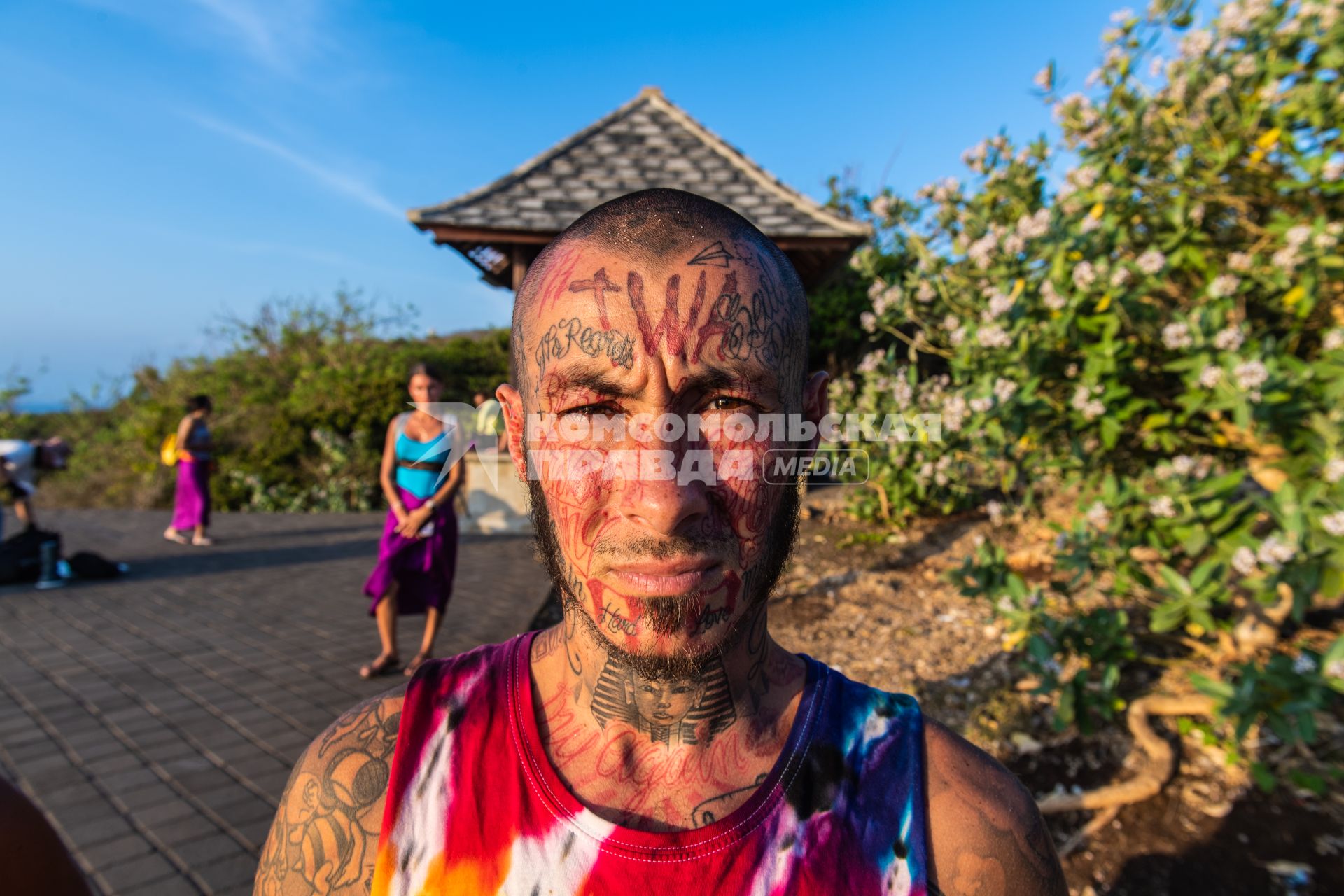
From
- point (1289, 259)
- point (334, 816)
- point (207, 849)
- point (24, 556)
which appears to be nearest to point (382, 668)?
point (207, 849)

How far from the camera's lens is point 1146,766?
3344 mm

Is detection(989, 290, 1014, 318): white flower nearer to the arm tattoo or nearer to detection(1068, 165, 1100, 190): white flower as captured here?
detection(1068, 165, 1100, 190): white flower

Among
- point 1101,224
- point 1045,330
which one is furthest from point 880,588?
point 1101,224

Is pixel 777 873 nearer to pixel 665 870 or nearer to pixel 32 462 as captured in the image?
pixel 665 870

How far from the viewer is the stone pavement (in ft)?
10.3

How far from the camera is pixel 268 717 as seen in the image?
13.8 ft

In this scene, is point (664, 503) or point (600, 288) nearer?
point (664, 503)

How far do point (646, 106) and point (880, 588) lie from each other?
5198 mm

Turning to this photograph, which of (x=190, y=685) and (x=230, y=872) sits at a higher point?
(x=230, y=872)

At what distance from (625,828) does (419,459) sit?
3936 millimetres

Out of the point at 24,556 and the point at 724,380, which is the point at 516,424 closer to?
the point at 724,380

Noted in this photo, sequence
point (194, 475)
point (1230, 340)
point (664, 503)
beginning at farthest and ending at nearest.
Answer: point (194, 475) → point (1230, 340) → point (664, 503)

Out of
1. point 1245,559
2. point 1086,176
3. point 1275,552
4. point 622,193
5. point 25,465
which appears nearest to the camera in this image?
point 1275,552

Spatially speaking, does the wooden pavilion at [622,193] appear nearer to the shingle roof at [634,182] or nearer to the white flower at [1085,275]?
the shingle roof at [634,182]
